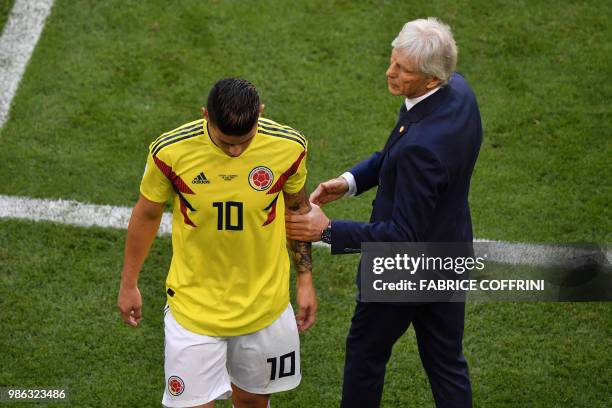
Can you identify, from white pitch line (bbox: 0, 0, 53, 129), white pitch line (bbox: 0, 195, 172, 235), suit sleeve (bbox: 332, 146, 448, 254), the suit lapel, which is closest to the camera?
suit sleeve (bbox: 332, 146, 448, 254)

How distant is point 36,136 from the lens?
7.72 metres

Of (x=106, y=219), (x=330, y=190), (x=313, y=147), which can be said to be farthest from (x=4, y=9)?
(x=330, y=190)

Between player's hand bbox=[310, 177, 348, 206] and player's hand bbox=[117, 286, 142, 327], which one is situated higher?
player's hand bbox=[310, 177, 348, 206]

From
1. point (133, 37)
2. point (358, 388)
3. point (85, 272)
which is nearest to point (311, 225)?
point (358, 388)

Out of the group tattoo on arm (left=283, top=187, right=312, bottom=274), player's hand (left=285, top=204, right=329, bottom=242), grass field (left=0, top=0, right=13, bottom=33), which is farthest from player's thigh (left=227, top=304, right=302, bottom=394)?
grass field (left=0, top=0, right=13, bottom=33)

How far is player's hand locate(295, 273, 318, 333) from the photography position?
4941mm

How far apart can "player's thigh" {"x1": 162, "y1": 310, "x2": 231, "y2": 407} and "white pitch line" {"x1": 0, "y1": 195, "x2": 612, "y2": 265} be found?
230 cm

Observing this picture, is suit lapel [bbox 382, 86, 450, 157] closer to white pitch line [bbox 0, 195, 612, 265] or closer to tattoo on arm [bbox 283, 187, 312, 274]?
tattoo on arm [bbox 283, 187, 312, 274]

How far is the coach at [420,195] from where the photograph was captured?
4.47 metres

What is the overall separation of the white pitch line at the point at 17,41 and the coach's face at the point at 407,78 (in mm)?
4271

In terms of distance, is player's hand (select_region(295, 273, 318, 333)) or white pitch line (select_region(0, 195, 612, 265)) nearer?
player's hand (select_region(295, 273, 318, 333))

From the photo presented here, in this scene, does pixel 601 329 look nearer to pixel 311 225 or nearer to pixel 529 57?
pixel 311 225

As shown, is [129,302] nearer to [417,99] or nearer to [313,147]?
[417,99]

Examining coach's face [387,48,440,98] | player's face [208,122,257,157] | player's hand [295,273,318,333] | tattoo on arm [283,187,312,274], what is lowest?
player's hand [295,273,318,333]
